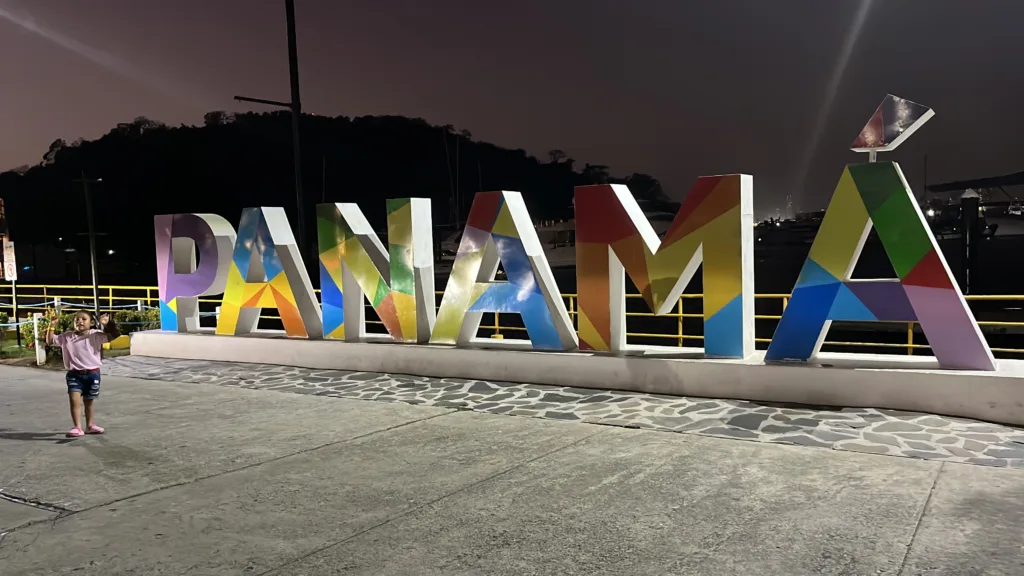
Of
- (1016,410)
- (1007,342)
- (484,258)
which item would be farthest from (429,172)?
(1016,410)

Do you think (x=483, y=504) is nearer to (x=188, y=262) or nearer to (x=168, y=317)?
(x=188, y=262)

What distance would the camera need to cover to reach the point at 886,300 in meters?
7.72

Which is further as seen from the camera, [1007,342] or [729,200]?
[1007,342]

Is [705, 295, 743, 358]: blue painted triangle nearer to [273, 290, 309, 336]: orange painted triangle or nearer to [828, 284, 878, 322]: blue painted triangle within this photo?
[828, 284, 878, 322]: blue painted triangle

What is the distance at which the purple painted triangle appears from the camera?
7648mm

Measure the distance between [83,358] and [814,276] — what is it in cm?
759

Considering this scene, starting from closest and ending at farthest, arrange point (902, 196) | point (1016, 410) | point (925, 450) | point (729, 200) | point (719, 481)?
point (719, 481)
point (925, 450)
point (1016, 410)
point (902, 196)
point (729, 200)

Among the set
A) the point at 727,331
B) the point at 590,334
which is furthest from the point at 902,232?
the point at 590,334

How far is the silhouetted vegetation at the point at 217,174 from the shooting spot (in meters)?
46.8

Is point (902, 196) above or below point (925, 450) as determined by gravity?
above

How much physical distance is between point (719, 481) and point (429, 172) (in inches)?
2227

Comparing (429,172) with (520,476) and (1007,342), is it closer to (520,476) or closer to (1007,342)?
(1007,342)

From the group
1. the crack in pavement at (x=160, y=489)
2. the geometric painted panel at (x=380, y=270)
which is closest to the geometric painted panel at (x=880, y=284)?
the crack in pavement at (x=160, y=489)

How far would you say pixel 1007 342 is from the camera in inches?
1133
